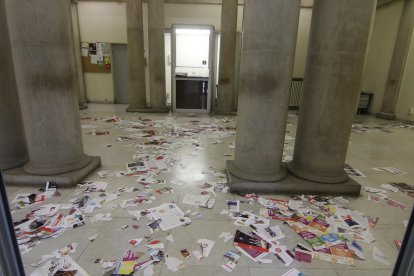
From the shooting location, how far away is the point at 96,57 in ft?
31.7

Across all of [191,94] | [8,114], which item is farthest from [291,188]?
[191,94]

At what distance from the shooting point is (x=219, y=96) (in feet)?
27.1

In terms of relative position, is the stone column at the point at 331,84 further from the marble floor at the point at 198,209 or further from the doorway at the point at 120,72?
the doorway at the point at 120,72

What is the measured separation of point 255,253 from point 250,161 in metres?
1.27

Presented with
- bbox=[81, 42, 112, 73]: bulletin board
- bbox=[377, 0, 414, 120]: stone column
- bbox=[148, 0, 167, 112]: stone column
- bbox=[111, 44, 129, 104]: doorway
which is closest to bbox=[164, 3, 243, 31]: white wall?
bbox=[148, 0, 167, 112]: stone column

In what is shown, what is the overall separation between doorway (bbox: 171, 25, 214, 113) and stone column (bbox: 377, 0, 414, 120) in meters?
5.89

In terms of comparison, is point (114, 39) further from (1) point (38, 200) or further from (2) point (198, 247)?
(2) point (198, 247)

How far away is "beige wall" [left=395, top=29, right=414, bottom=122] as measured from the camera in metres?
7.73

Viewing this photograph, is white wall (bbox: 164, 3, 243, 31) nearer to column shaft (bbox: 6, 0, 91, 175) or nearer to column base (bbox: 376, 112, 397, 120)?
column base (bbox: 376, 112, 397, 120)

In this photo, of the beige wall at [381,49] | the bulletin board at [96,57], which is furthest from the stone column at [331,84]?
the bulletin board at [96,57]

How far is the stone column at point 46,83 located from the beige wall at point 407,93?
30.0 feet

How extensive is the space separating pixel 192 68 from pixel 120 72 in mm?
3151

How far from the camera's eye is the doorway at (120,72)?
32.1 ft

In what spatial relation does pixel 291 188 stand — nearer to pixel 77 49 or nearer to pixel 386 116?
pixel 386 116
